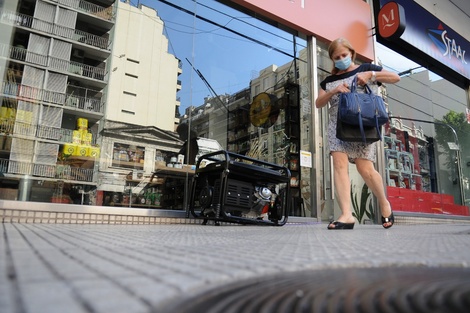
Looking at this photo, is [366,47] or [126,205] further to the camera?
[366,47]

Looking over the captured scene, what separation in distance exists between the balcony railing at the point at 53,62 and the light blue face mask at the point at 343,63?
268 cm

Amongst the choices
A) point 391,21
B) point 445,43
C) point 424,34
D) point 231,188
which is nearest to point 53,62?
point 231,188

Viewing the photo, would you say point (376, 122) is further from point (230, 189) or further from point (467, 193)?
point (467, 193)

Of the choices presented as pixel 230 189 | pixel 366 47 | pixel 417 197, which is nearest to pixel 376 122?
pixel 230 189

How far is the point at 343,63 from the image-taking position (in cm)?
290

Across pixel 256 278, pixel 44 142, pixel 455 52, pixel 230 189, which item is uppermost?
pixel 455 52

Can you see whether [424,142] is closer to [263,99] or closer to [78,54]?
[263,99]

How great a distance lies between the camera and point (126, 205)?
3750mm

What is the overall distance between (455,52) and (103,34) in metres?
8.12

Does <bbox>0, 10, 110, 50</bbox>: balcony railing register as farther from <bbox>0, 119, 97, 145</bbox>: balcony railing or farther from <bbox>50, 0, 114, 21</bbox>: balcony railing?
<bbox>0, 119, 97, 145</bbox>: balcony railing

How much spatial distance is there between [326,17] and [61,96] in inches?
166

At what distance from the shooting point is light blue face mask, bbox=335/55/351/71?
9.51 feet

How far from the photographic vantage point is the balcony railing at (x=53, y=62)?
3.49 m

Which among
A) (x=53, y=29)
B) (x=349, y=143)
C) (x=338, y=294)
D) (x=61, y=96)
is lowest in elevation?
(x=338, y=294)
